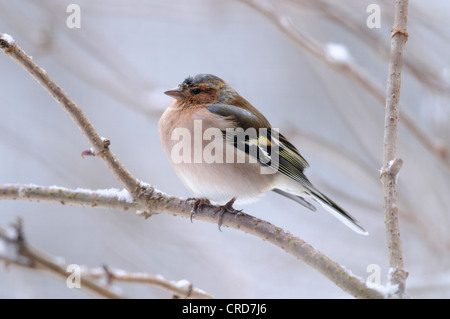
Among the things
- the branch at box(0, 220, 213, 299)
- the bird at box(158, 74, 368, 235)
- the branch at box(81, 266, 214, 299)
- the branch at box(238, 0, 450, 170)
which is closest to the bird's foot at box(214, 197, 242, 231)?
the bird at box(158, 74, 368, 235)

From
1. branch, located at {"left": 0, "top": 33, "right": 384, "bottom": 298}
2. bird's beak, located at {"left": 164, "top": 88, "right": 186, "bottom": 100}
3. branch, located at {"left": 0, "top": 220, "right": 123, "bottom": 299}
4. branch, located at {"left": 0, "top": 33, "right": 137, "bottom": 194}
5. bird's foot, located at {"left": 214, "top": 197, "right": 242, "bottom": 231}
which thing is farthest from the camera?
bird's beak, located at {"left": 164, "top": 88, "right": 186, "bottom": 100}

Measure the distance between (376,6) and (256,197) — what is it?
1.42 meters

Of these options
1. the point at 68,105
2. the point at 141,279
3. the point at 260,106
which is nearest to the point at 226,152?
the point at 68,105

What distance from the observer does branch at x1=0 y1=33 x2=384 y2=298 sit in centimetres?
167

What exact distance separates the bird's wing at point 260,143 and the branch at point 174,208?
48 centimetres

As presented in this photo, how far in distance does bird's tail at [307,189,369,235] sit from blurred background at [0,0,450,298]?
356 mm

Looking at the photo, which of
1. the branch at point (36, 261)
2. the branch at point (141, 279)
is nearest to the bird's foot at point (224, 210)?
the branch at point (141, 279)

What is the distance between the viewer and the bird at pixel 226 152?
266 cm

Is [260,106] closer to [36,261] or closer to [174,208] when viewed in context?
[174,208]

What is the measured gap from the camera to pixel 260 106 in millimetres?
5504

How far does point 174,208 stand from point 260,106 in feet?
11.0

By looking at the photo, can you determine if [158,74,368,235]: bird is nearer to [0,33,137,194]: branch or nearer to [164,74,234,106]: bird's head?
[164,74,234,106]: bird's head

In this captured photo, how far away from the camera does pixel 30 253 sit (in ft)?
4.73

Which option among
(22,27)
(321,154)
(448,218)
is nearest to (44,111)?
(22,27)
